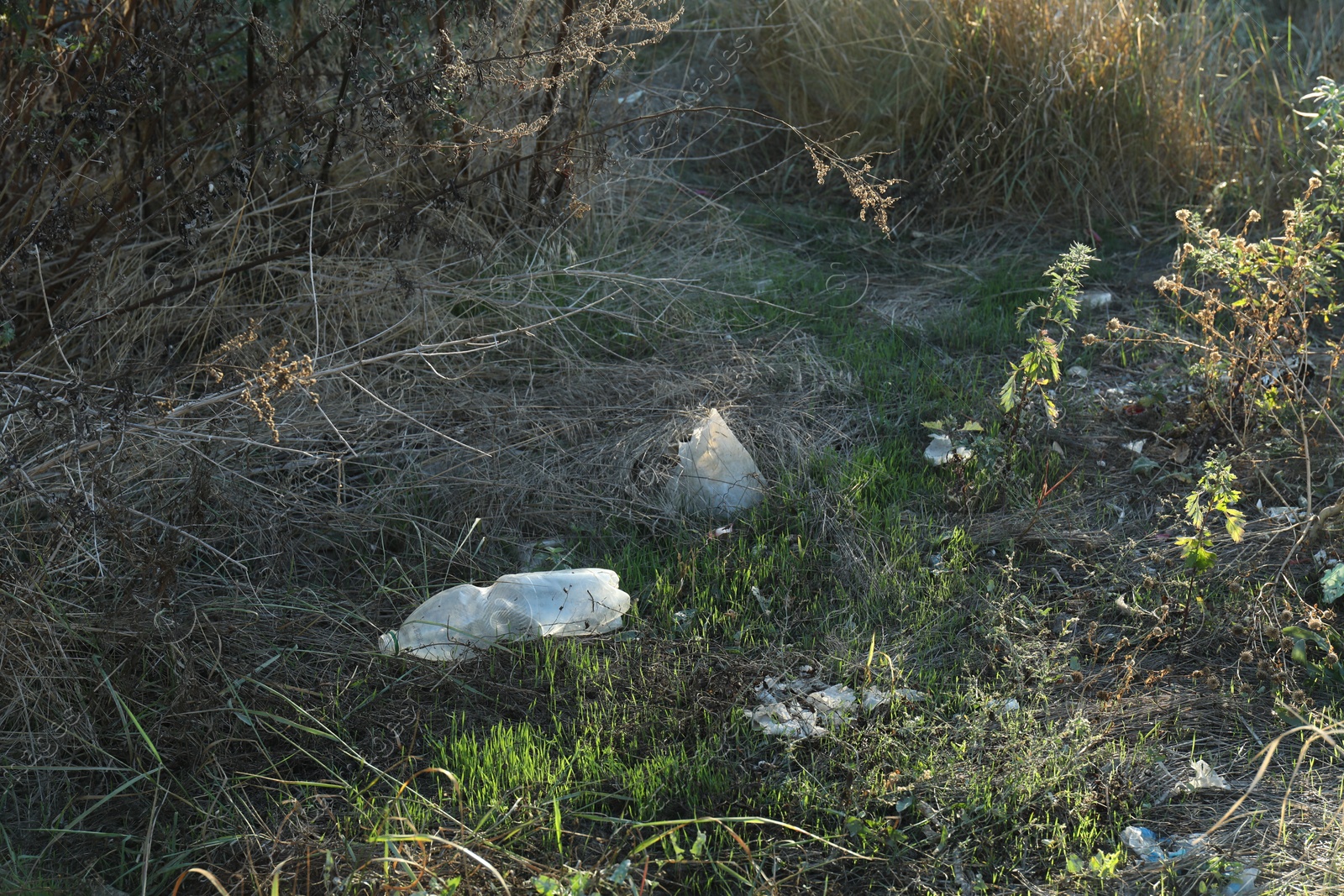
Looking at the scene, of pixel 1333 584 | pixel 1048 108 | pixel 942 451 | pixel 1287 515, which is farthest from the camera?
pixel 1048 108

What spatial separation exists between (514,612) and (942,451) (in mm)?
1359

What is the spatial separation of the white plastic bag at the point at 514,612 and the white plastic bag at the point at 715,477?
0.46 m

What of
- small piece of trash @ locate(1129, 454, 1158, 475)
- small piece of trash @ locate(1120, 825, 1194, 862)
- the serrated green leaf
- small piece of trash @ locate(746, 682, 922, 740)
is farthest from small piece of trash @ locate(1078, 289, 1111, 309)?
small piece of trash @ locate(1120, 825, 1194, 862)

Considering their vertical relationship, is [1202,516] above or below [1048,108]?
below

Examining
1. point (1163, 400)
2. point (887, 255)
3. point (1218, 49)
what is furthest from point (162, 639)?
point (1218, 49)

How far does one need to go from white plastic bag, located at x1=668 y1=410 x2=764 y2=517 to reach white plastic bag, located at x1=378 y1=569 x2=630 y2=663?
0.46m

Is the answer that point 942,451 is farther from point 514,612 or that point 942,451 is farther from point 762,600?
point 514,612

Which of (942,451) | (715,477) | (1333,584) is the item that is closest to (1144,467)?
(942,451)

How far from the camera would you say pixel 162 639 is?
7.26ft

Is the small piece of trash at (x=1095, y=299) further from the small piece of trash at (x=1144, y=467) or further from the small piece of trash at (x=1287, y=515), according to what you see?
the small piece of trash at (x=1287, y=515)

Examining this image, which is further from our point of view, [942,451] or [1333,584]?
[942,451]

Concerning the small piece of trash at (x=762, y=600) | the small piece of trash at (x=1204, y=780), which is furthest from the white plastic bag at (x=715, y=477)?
the small piece of trash at (x=1204, y=780)

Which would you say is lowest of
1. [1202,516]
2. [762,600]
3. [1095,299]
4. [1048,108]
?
[762,600]

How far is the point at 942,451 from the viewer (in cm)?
316
